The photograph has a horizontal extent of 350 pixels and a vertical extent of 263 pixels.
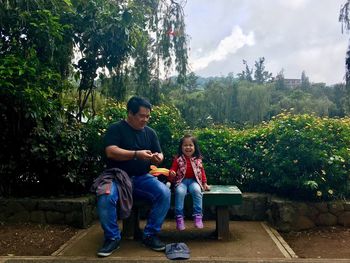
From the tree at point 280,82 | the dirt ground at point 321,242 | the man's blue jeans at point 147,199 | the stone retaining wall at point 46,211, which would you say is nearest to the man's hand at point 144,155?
the man's blue jeans at point 147,199

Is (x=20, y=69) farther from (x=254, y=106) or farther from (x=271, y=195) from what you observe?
(x=254, y=106)

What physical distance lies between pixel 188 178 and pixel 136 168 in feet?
2.16

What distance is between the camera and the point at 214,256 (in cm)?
390

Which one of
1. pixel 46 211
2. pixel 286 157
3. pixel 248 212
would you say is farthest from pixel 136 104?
pixel 248 212

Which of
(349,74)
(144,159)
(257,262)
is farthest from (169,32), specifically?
(257,262)

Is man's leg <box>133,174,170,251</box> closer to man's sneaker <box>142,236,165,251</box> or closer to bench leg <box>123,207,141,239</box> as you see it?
man's sneaker <box>142,236,165,251</box>

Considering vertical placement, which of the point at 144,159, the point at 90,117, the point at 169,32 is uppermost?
the point at 169,32

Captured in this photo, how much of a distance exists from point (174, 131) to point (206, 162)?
2.08 ft

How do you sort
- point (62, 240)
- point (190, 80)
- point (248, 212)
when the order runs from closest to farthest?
1. point (62, 240)
2. point (248, 212)
3. point (190, 80)

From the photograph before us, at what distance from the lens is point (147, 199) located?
429cm

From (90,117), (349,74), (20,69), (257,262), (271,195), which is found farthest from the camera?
(349,74)

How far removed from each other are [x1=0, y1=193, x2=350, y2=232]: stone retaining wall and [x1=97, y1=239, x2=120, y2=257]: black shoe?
1.32m

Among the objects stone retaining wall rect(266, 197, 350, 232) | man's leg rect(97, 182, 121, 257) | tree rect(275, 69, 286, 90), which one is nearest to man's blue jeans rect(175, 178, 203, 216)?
man's leg rect(97, 182, 121, 257)

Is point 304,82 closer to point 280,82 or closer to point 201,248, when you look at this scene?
point 280,82
